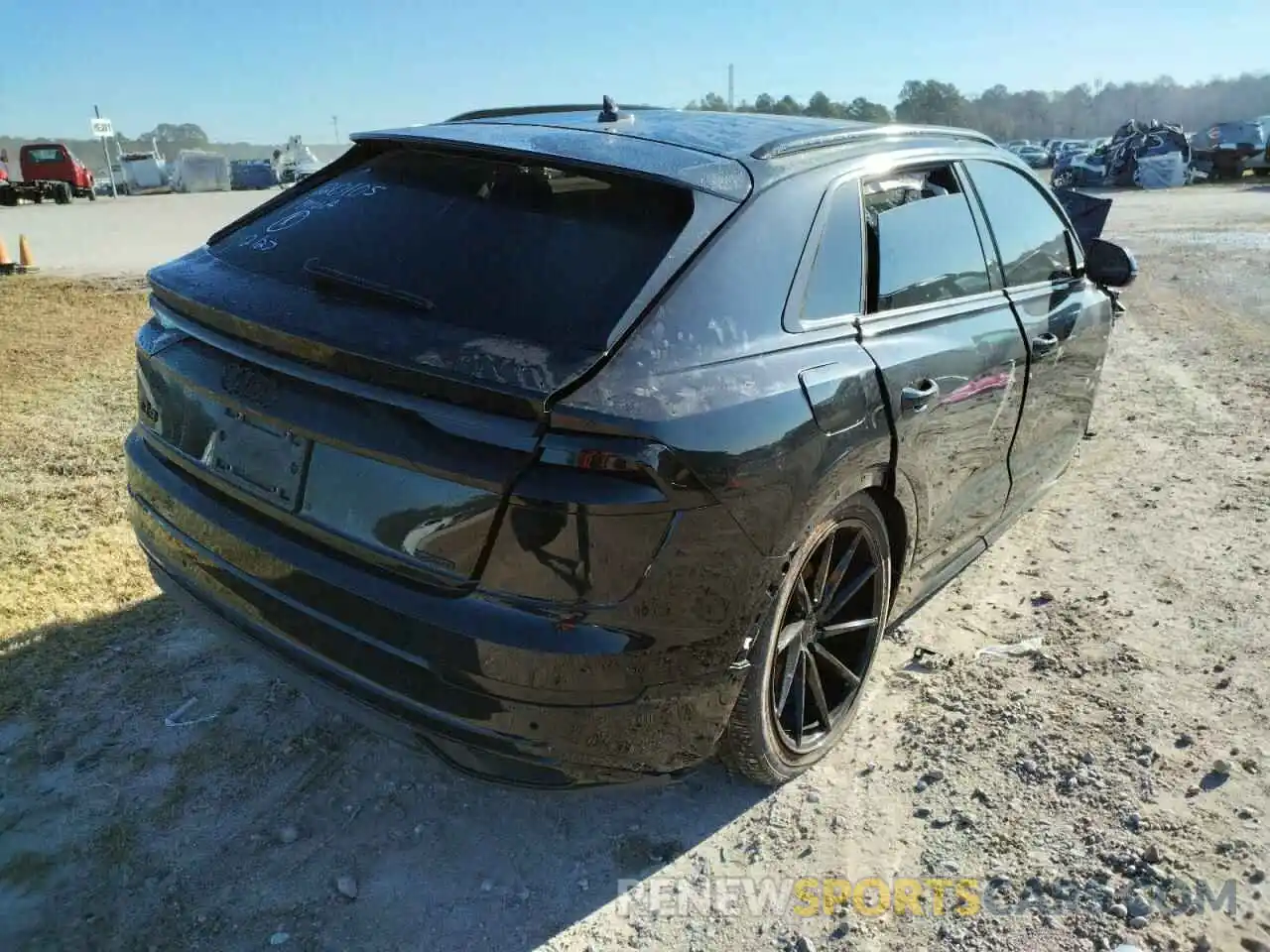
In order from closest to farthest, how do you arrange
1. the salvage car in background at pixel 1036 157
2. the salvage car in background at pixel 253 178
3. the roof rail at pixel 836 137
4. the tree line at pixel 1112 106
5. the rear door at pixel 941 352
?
the roof rail at pixel 836 137, the rear door at pixel 941 352, the salvage car in background at pixel 1036 157, the salvage car in background at pixel 253 178, the tree line at pixel 1112 106

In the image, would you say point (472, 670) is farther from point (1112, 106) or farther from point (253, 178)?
point (1112, 106)

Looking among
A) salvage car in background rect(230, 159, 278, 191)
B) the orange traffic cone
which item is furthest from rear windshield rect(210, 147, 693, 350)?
salvage car in background rect(230, 159, 278, 191)

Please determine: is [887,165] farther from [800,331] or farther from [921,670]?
[921,670]

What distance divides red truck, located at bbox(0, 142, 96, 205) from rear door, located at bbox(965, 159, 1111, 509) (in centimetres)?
3508

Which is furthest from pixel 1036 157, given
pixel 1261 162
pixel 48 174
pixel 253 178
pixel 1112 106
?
pixel 1112 106

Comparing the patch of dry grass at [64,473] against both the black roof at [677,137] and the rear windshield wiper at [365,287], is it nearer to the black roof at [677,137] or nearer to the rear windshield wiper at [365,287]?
the rear windshield wiper at [365,287]

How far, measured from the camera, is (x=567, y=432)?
6.44ft

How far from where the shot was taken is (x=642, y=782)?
2.29 meters

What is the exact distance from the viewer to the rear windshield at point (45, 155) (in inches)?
1267

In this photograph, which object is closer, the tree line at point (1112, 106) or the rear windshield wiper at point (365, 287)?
the rear windshield wiper at point (365, 287)

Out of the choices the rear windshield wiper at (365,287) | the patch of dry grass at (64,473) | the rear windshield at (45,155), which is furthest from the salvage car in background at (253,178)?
the rear windshield wiper at (365,287)

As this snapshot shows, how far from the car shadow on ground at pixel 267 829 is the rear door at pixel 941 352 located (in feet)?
3.81

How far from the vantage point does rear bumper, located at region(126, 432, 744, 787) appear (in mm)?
2029

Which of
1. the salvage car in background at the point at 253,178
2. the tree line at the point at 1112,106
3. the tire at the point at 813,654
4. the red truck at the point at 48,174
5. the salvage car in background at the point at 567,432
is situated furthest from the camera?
the tree line at the point at 1112,106
